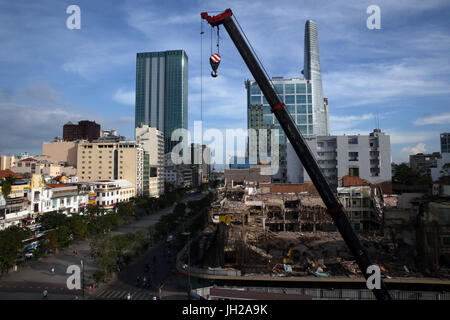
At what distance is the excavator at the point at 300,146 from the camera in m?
11.6

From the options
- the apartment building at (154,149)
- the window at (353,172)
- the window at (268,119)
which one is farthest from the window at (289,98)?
the apartment building at (154,149)

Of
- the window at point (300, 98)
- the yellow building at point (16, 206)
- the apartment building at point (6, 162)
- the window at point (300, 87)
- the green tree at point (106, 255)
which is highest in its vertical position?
the window at point (300, 87)

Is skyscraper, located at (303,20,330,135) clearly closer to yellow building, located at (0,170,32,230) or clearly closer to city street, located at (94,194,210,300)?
city street, located at (94,194,210,300)

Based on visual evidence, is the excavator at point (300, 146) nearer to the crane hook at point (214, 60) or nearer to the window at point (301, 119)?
the crane hook at point (214, 60)

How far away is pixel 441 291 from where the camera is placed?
19859mm

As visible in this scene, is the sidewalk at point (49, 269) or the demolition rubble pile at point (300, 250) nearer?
the demolition rubble pile at point (300, 250)

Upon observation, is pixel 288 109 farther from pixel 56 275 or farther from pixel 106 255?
pixel 56 275

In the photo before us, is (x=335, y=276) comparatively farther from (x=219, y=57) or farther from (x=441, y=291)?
(x=219, y=57)

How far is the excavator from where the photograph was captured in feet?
38.2

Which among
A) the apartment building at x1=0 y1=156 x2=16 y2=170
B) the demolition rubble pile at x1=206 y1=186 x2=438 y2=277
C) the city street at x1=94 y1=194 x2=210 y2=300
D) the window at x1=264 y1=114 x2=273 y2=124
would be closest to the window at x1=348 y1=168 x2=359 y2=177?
the demolition rubble pile at x1=206 y1=186 x2=438 y2=277

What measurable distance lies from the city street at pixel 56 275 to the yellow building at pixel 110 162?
129 feet

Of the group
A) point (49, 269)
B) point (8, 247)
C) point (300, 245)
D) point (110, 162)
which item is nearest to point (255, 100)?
point (110, 162)

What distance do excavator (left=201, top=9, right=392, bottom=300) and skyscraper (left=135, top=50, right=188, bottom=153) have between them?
146923 mm
